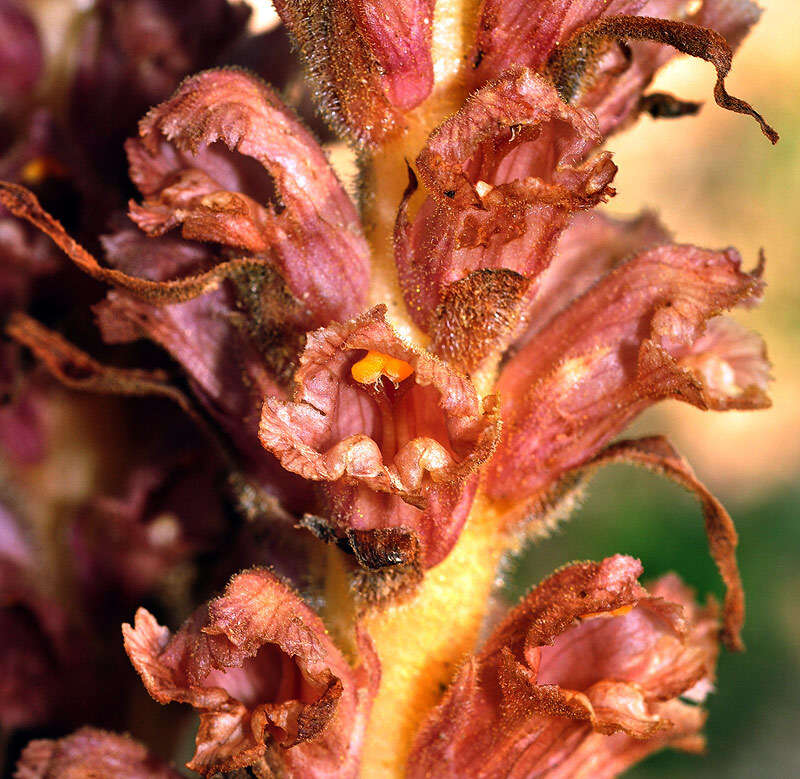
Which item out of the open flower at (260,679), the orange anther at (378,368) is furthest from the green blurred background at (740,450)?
the orange anther at (378,368)

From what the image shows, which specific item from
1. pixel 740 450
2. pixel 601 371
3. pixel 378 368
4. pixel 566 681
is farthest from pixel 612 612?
pixel 740 450

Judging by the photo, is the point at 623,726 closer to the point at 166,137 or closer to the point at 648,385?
the point at 648,385

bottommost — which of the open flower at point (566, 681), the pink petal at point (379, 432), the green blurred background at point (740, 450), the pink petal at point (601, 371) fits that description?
the green blurred background at point (740, 450)

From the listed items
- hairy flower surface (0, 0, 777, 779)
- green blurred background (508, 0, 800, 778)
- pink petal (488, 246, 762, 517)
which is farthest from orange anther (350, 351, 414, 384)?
green blurred background (508, 0, 800, 778)

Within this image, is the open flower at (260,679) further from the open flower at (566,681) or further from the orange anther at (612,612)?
the orange anther at (612,612)

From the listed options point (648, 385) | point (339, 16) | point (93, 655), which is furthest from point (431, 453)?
point (93, 655)

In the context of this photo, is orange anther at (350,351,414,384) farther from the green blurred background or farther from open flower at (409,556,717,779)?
the green blurred background
